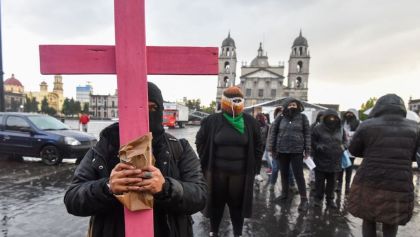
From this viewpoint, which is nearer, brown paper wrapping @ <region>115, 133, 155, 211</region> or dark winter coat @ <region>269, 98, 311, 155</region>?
brown paper wrapping @ <region>115, 133, 155, 211</region>

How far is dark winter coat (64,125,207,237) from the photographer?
1382 mm

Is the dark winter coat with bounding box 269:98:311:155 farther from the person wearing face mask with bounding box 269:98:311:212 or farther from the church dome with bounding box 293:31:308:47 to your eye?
the church dome with bounding box 293:31:308:47

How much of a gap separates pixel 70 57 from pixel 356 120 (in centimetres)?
660

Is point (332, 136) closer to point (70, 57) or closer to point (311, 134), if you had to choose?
point (311, 134)

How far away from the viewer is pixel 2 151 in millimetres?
9266

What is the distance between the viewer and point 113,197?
1355 millimetres

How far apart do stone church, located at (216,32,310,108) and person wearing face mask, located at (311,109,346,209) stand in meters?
70.7

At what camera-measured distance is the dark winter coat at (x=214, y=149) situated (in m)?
3.52

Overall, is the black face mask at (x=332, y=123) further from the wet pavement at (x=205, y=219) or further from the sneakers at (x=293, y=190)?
the sneakers at (x=293, y=190)

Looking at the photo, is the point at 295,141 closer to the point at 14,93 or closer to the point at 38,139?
the point at 38,139

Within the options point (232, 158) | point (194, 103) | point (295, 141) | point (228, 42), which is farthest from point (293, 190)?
point (194, 103)

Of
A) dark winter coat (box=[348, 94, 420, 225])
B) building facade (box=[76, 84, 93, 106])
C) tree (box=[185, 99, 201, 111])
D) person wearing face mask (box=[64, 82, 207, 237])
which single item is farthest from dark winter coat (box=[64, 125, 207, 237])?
building facade (box=[76, 84, 93, 106])

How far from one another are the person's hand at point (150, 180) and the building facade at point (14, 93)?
323 ft

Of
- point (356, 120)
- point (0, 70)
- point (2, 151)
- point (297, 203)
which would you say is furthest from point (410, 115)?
point (0, 70)
